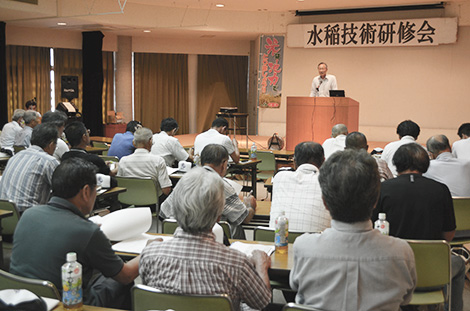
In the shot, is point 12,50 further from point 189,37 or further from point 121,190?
point 121,190

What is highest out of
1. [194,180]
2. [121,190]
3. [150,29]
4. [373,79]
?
[150,29]

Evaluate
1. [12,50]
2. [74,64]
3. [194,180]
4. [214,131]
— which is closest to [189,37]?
[74,64]

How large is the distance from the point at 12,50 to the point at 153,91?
13.9 feet

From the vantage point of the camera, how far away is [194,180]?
1.99 m

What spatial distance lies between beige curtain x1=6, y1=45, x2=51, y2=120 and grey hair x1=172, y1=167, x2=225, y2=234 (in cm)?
1217

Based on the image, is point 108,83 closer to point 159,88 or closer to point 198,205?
point 159,88

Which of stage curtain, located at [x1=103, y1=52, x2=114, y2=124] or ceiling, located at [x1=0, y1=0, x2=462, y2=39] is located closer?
ceiling, located at [x1=0, y1=0, x2=462, y2=39]

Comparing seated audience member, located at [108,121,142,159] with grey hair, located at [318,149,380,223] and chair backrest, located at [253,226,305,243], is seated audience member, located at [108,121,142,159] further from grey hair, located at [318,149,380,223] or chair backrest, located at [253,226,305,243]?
grey hair, located at [318,149,380,223]

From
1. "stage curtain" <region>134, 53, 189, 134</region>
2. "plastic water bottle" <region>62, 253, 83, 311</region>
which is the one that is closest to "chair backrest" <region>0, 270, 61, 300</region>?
"plastic water bottle" <region>62, 253, 83, 311</region>

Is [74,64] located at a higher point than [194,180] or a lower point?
higher

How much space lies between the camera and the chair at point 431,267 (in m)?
2.59

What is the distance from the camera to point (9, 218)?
3643 millimetres

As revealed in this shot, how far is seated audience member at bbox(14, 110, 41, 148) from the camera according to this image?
6.86 metres

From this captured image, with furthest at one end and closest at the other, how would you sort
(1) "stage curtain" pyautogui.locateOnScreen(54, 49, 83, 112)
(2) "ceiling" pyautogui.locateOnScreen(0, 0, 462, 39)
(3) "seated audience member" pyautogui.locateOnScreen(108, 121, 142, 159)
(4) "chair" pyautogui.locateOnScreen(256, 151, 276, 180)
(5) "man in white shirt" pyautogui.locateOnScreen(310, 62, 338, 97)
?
(1) "stage curtain" pyautogui.locateOnScreen(54, 49, 83, 112), (2) "ceiling" pyautogui.locateOnScreen(0, 0, 462, 39), (5) "man in white shirt" pyautogui.locateOnScreen(310, 62, 338, 97), (4) "chair" pyautogui.locateOnScreen(256, 151, 276, 180), (3) "seated audience member" pyautogui.locateOnScreen(108, 121, 142, 159)
